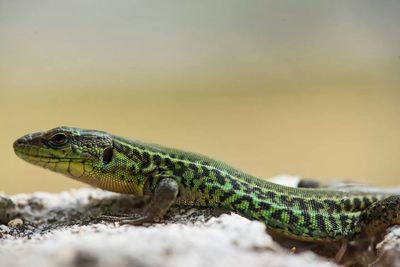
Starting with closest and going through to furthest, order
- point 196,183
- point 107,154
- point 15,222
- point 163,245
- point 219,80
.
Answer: point 163,245 → point 196,183 → point 107,154 → point 15,222 → point 219,80

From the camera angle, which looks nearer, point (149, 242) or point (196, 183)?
point (149, 242)

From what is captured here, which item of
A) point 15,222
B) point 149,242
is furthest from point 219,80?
point 149,242

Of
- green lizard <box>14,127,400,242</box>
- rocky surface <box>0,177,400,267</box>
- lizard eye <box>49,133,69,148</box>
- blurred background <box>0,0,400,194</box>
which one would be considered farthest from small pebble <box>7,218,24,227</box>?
blurred background <box>0,0,400,194</box>

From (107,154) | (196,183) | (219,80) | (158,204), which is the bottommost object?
(158,204)

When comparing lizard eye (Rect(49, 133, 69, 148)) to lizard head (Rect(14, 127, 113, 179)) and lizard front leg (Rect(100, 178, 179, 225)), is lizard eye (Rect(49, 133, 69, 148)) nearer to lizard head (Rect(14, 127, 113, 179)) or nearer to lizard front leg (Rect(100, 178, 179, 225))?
lizard head (Rect(14, 127, 113, 179))

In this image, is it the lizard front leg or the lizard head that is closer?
the lizard front leg

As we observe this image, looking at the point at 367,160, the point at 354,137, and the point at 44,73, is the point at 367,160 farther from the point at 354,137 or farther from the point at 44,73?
the point at 44,73

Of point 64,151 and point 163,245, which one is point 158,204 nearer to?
point 64,151
